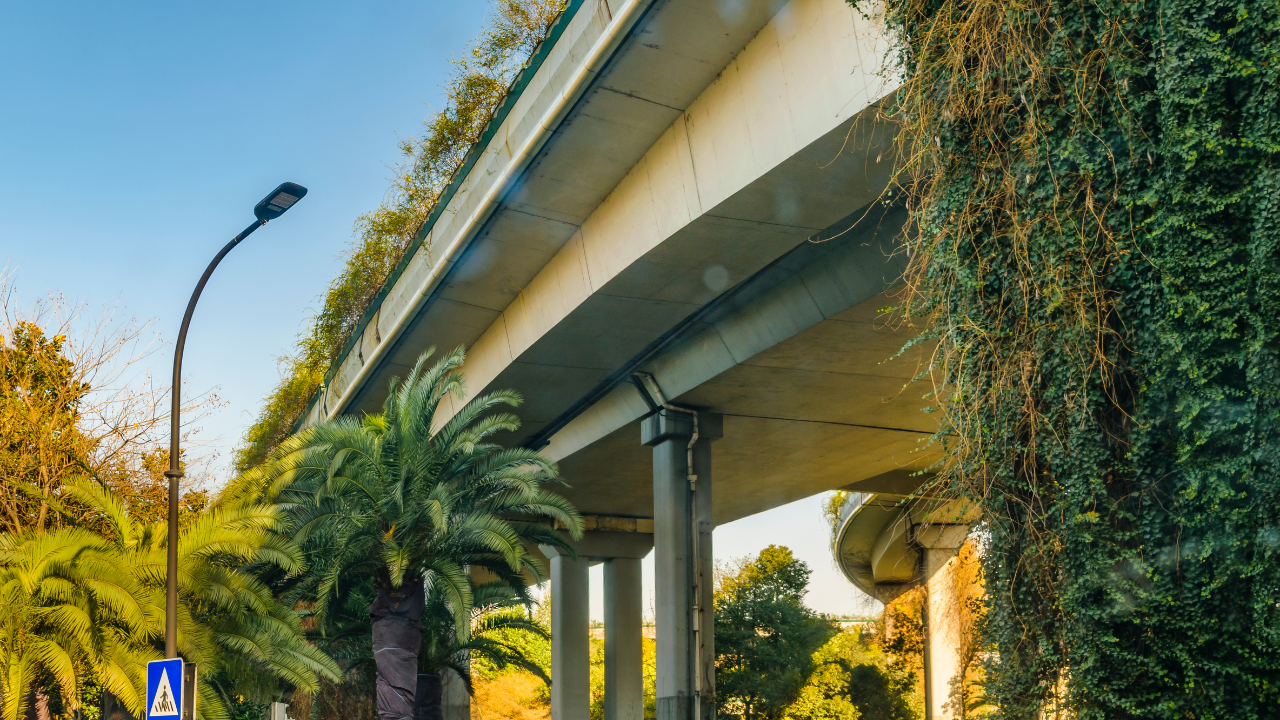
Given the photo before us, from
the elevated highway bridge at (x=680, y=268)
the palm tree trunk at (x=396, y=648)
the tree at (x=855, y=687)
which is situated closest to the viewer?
the elevated highway bridge at (x=680, y=268)

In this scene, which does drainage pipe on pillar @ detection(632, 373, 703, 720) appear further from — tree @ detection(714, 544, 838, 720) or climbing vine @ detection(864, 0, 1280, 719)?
tree @ detection(714, 544, 838, 720)

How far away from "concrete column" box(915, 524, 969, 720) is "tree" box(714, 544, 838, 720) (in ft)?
15.9

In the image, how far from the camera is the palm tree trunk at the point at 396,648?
17562mm

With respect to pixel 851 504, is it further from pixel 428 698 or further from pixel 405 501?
pixel 405 501

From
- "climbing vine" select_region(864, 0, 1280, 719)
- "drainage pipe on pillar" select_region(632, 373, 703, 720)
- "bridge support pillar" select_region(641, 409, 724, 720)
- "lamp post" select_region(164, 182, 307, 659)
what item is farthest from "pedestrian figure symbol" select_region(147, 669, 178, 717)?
"drainage pipe on pillar" select_region(632, 373, 703, 720)

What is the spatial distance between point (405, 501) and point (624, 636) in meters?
18.9

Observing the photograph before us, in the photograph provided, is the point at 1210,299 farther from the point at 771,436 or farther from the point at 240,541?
the point at 771,436

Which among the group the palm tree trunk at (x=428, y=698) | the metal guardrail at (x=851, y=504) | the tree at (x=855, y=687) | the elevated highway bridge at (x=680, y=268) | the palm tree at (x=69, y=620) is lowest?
the tree at (x=855, y=687)

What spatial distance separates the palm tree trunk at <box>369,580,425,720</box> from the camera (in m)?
17.6

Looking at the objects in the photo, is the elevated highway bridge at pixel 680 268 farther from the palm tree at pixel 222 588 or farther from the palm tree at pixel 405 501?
the palm tree at pixel 222 588

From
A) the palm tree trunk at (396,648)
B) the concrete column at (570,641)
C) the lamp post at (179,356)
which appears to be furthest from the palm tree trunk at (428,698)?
the concrete column at (570,641)

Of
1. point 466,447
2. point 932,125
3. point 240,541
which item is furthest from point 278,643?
point 932,125

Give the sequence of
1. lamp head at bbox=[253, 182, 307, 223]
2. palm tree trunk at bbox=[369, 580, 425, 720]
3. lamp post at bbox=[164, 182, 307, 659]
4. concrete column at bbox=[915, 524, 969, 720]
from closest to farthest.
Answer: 1. lamp post at bbox=[164, 182, 307, 659]
2. lamp head at bbox=[253, 182, 307, 223]
3. palm tree trunk at bbox=[369, 580, 425, 720]
4. concrete column at bbox=[915, 524, 969, 720]

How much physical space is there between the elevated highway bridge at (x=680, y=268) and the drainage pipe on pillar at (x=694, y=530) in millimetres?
38
